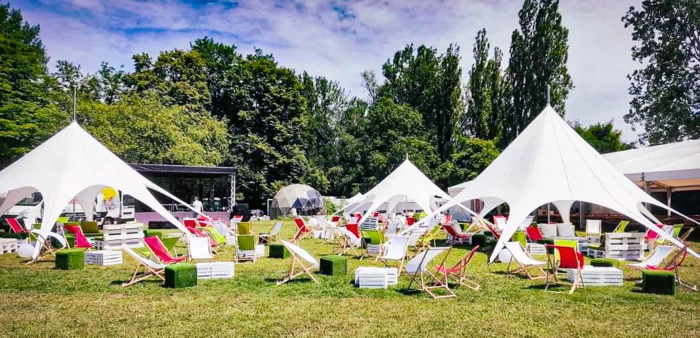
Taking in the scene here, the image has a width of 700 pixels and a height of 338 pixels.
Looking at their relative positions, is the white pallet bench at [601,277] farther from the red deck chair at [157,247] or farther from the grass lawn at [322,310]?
the red deck chair at [157,247]

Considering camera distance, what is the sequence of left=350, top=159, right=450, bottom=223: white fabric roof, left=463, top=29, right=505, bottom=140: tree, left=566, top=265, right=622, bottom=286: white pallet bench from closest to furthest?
left=566, top=265, right=622, bottom=286: white pallet bench, left=350, top=159, right=450, bottom=223: white fabric roof, left=463, top=29, right=505, bottom=140: tree

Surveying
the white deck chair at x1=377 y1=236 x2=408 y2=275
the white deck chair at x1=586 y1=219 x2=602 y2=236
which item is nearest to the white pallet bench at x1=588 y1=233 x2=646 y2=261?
the white deck chair at x1=586 y1=219 x2=602 y2=236

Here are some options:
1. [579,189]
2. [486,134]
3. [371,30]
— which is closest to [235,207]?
[371,30]

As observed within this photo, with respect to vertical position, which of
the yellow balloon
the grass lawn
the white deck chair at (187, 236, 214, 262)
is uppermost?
the yellow balloon

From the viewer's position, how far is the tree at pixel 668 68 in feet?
86.4

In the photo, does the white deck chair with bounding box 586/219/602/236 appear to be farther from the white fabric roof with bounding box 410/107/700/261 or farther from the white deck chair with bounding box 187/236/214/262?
the white deck chair with bounding box 187/236/214/262

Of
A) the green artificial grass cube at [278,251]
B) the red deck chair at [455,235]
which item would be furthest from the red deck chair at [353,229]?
the red deck chair at [455,235]

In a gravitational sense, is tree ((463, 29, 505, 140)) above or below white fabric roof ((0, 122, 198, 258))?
above

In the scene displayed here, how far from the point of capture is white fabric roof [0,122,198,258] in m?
11.8

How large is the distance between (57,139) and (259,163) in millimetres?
24000

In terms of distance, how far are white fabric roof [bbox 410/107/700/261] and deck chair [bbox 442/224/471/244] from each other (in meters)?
1.82

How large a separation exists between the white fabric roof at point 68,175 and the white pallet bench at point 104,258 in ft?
3.72

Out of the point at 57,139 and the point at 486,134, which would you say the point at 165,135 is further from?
the point at 486,134

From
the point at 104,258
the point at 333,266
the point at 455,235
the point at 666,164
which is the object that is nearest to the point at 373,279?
the point at 333,266
